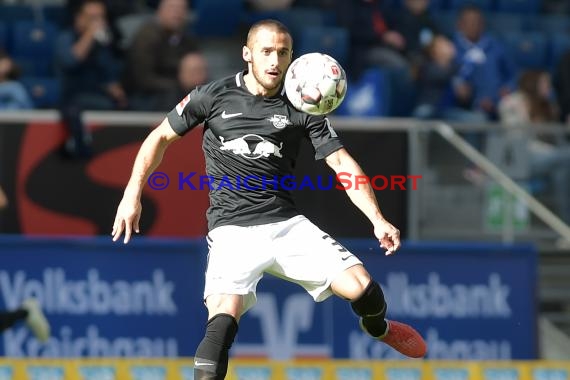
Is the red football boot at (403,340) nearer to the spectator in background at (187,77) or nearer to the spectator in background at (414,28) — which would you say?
the spectator in background at (187,77)

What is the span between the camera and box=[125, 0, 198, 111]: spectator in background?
1268 centimetres

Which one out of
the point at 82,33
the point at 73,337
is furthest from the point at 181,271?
the point at 82,33

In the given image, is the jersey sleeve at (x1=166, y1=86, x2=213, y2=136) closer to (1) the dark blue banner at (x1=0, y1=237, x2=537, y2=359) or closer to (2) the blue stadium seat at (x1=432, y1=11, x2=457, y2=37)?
(1) the dark blue banner at (x1=0, y1=237, x2=537, y2=359)

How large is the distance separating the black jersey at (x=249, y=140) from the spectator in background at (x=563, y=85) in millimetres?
6753

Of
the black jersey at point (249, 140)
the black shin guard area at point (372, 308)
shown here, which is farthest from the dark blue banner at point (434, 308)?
the black jersey at point (249, 140)

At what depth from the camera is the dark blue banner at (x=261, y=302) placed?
455 inches

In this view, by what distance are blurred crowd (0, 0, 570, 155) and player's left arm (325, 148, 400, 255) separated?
467 cm

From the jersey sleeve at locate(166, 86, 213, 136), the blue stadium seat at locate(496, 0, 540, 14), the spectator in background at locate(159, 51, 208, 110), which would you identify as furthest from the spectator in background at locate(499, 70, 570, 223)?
the jersey sleeve at locate(166, 86, 213, 136)

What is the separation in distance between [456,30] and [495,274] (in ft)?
12.0

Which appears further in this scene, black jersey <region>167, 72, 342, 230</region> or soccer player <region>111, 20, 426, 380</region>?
black jersey <region>167, 72, 342, 230</region>

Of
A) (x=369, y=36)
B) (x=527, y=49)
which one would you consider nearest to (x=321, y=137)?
(x=369, y=36)

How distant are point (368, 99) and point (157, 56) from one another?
195cm

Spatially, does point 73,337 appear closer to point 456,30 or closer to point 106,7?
point 106,7

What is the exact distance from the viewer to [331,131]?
7.97m
